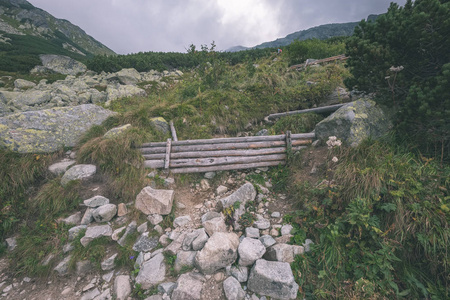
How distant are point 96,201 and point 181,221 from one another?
1939 millimetres

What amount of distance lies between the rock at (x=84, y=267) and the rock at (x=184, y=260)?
1613mm

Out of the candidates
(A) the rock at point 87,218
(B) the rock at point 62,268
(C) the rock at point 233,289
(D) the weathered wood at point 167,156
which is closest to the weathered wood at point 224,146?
(D) the weathered wood at point 167,156

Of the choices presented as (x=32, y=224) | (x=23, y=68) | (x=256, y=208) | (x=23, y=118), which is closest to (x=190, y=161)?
(x=256, y=208)

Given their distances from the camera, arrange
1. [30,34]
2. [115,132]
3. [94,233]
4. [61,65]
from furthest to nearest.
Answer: [30,34] → [61,65] → [115,132] → [94,233]

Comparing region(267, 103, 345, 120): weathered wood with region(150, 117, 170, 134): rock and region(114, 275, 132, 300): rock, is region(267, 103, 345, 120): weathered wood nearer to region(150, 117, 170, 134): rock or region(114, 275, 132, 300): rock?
region(150, 117, 170, 134): rock

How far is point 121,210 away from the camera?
419 centimetres

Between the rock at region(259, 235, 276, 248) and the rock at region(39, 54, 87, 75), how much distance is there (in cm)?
3311

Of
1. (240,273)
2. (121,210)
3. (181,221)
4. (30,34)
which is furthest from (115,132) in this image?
(30,34)

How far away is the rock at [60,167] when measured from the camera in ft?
15.6

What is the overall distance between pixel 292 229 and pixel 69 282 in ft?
13.5

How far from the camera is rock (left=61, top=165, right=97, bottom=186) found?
450cm

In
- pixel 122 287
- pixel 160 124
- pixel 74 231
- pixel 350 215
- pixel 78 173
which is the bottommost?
pixel 122 287

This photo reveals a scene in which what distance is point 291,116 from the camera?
6.77m

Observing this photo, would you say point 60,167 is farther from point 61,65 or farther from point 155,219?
point 61,65
